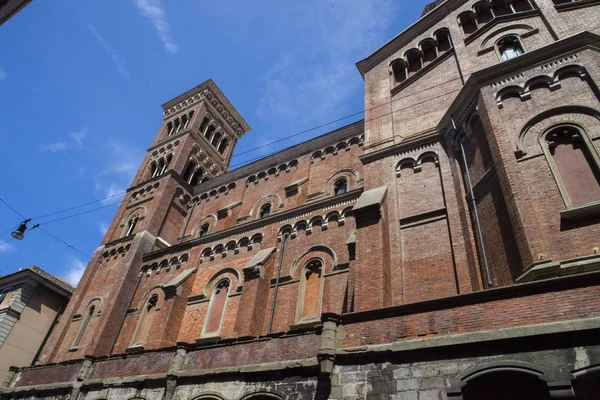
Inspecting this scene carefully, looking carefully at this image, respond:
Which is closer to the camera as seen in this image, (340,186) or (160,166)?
(340,186)

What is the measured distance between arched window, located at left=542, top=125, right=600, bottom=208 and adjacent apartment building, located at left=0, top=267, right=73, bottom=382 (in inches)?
1106

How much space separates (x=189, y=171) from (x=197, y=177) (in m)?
0.80

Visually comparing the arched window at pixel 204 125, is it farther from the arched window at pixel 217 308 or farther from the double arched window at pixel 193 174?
the arched window at pixel 217 308

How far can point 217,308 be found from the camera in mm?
17922

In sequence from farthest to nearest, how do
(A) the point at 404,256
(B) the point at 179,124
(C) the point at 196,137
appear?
(B) the point at 179,124, (C) the point at 196,137, (A) the point at 404,256

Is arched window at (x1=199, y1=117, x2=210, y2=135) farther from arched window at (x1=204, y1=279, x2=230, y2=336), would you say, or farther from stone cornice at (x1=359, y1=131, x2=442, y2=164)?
stone cornice at (x1=359, y1=131, x2=442, y2=164)

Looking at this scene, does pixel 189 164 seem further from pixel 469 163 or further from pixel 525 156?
pixel 525 156

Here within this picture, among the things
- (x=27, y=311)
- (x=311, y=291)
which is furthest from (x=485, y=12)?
(x=27, y=311)

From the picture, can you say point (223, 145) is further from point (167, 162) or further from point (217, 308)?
point (217, 308)

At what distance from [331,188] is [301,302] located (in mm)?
6266

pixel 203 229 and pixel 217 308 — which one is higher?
pixel 203 229

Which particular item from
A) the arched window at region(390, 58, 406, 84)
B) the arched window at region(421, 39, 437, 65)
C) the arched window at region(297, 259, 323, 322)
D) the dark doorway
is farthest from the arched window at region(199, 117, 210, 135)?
the dark doorway

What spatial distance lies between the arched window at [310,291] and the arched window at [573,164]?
8.88 metres

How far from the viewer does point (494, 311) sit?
7.93 m
